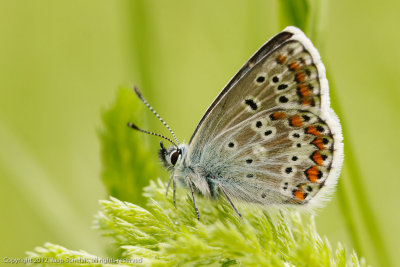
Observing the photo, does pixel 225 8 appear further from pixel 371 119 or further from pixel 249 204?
pixel 249 204

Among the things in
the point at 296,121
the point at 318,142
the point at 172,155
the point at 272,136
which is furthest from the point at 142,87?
the point at 318,142

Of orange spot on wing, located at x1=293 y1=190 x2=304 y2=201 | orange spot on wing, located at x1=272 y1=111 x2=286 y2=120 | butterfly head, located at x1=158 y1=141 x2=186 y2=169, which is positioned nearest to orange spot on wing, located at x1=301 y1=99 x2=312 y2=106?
orange spot on wing, located at x1=272 y1=111 x2=286 y2=120

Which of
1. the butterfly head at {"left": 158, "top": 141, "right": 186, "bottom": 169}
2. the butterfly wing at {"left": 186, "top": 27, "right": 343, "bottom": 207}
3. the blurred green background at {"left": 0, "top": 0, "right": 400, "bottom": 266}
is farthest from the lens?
the blurred green background at {"left": 0, "top": 0, "right": 400, "bottom": 266}

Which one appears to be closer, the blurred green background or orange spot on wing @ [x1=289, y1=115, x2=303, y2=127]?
orange spot on wing @ [x1=289, y1=115, x2=303, y2=127]

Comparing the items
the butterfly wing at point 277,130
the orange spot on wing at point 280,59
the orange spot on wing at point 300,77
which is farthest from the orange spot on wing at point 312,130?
the orange spot on wing at point 280,59

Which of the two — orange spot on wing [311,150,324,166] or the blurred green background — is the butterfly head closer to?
the blurred green background

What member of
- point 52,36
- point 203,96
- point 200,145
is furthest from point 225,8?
point 200,145

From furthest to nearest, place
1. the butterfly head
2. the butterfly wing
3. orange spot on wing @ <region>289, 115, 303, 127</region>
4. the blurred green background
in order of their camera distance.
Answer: the blurred green background → the butterfly head → orange spot on wing @ <region>289, 115, 303, 127</region> → the butterfly wing

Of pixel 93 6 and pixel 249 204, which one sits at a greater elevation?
pixel 93 6
